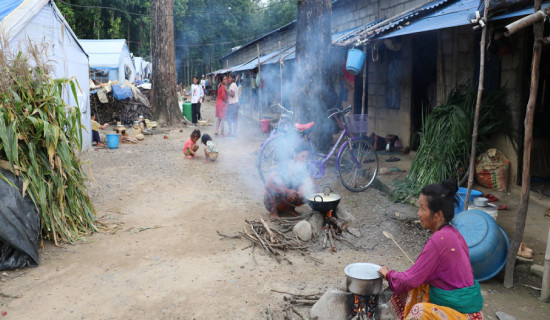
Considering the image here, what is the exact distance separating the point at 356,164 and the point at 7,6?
23.2ft

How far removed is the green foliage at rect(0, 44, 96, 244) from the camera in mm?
Result: 4328

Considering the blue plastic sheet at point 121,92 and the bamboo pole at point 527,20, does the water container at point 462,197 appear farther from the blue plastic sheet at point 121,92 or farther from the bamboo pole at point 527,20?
the blue plastic sheet at point 121,92

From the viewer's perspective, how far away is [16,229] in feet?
13.4

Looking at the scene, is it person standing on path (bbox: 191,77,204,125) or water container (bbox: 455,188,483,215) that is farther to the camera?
person standing on path (bbox: 191,77,204,125)

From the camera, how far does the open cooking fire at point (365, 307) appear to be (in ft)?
9.87

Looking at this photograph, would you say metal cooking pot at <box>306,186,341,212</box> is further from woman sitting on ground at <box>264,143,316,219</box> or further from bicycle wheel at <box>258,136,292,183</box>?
bicycle wheel at <box>258,136,292,183</box>

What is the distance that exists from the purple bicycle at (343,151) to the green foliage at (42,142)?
299 centimetres

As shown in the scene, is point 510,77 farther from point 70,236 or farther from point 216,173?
point 70,236

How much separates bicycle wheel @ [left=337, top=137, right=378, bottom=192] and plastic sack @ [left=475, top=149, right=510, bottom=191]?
5.55 feet

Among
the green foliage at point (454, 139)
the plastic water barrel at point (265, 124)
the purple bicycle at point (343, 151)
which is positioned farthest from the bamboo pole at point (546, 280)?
the plastic water barrel at point (265, 124)

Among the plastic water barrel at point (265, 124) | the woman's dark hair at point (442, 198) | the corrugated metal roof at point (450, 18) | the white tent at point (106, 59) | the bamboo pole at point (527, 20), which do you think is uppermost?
the white tent at point (106, 59)

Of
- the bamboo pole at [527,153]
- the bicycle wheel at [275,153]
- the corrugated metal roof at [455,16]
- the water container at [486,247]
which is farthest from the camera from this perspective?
the bicycle wheel at [275,153]

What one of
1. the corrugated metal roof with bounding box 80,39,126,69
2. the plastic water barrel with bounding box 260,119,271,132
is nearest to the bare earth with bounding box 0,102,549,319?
the plastic water barrel with bounding box 260,119,271,132

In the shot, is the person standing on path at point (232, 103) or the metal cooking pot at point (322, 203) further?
the person standing on path at point (232, 103)
